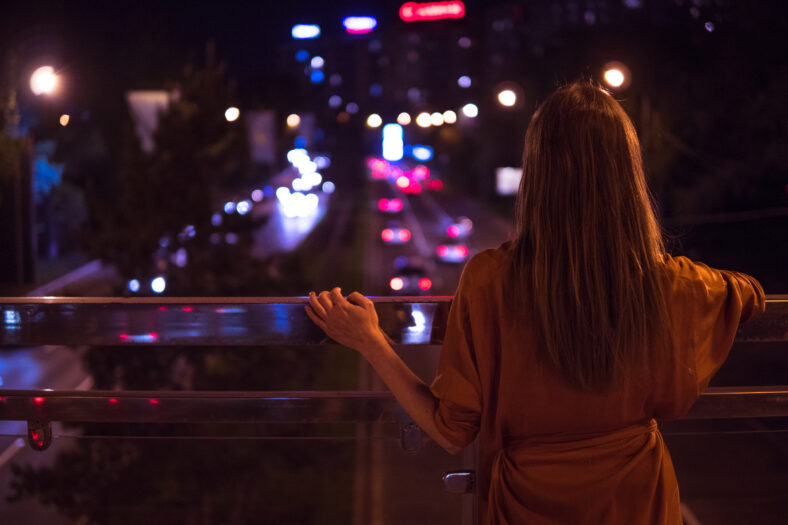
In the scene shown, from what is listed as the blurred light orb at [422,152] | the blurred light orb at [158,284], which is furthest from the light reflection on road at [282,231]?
the blurred light orb at [422,152]

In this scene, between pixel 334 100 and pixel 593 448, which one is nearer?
pixel 593 448

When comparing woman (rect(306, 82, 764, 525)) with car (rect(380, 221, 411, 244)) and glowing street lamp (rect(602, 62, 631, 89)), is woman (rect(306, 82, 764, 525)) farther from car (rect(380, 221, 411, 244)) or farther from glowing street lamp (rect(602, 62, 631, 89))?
car (rect(380, 221, 411, 244))

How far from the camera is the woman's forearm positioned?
172 centimetres

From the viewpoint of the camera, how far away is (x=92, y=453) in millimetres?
2297

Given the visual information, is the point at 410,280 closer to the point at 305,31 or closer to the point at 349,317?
the point at 305,31

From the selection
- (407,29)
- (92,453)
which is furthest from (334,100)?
(92,453)

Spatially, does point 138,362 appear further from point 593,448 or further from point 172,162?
point 593,448

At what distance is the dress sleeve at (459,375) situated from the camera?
64.1 inches

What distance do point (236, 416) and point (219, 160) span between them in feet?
67.0

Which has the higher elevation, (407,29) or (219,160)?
(407,29)

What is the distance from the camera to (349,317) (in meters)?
1.82

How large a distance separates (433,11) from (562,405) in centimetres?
2089

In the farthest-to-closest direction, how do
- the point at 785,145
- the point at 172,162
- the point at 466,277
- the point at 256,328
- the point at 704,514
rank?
the point at 172,162, the point at 785,145, the point at 704,514, the point at 256,328, the point at 466,277

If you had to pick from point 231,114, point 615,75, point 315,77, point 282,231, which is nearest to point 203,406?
point 615,75
